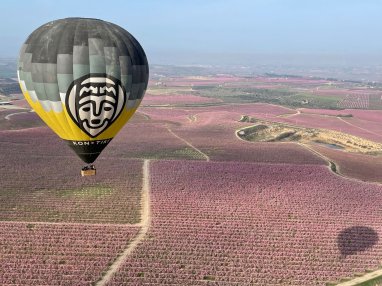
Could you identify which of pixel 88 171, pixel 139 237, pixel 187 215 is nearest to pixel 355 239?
pixel 187 215

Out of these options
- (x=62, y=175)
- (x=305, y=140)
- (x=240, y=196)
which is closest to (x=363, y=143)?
(x=305, y=140)

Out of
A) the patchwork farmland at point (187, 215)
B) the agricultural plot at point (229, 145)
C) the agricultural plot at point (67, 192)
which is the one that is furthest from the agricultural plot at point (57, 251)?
the agricultural plot at point (229, 145)

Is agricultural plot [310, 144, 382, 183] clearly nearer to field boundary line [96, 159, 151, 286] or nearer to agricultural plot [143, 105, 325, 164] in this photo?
agricultural plot [143, 105, 325, 164]

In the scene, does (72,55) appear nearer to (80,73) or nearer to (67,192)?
(80,73)

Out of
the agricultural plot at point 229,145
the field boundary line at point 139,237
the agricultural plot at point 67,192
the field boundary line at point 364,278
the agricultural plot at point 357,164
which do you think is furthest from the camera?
the agricultural plot at point 229,145

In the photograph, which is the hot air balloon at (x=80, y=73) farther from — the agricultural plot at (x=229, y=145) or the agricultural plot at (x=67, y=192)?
the agricultural plot at (x=229, y=145)

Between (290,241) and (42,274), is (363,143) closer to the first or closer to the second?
(290,241)

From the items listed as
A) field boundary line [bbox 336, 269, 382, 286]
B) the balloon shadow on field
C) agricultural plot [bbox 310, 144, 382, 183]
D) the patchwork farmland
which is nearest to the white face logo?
the patchwork farmland
